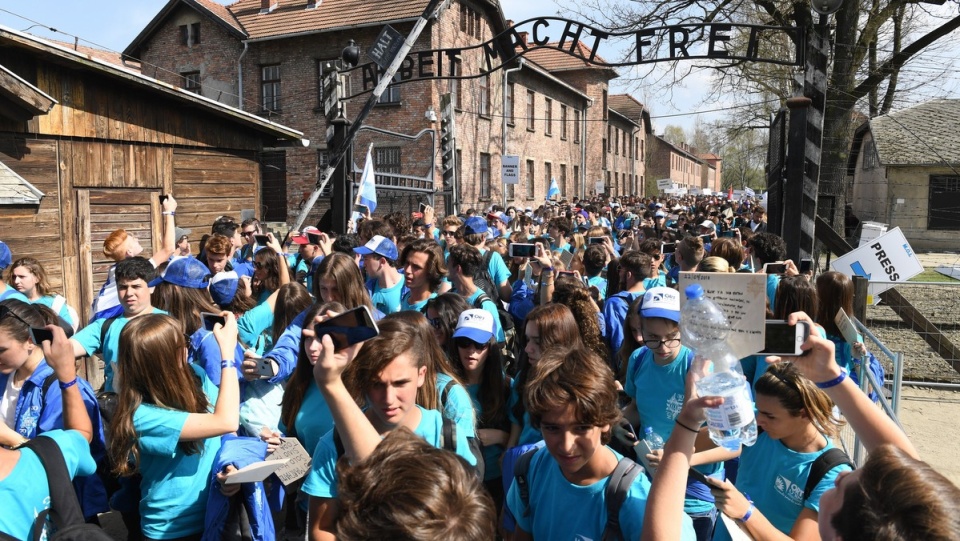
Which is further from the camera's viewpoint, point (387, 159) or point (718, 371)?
point (387, 159)

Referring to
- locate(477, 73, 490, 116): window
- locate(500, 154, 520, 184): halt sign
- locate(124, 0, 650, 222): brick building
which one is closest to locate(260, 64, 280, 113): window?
locate(124, 0, 650, 222): brick building

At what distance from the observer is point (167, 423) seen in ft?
9.79

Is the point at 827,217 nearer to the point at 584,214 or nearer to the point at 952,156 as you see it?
the point at 584,214

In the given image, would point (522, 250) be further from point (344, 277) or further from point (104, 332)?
point (104, 332)

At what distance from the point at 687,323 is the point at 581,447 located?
1.78ft

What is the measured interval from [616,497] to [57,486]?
1981 millimetres

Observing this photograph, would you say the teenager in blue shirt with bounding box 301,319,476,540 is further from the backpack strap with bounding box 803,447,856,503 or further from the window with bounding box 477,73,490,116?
the window with bounding box 477,73,490,116

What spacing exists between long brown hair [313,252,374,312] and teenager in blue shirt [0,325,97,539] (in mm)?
1685

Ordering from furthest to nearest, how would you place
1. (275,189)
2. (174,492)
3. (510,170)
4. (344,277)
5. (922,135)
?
1. (275,189)
2. (922,135)
3. (510,170)
4. (344,277)
5. (174,492)

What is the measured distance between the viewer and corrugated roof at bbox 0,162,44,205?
8.14 meters

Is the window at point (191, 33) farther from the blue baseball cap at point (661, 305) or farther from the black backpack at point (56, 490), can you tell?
the black backpack at point (56, 490)

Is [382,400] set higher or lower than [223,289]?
lower

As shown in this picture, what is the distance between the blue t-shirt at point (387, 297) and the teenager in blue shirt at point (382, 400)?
9.77 feet

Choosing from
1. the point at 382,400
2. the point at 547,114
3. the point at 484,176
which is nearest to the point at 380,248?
the point at 382,400
